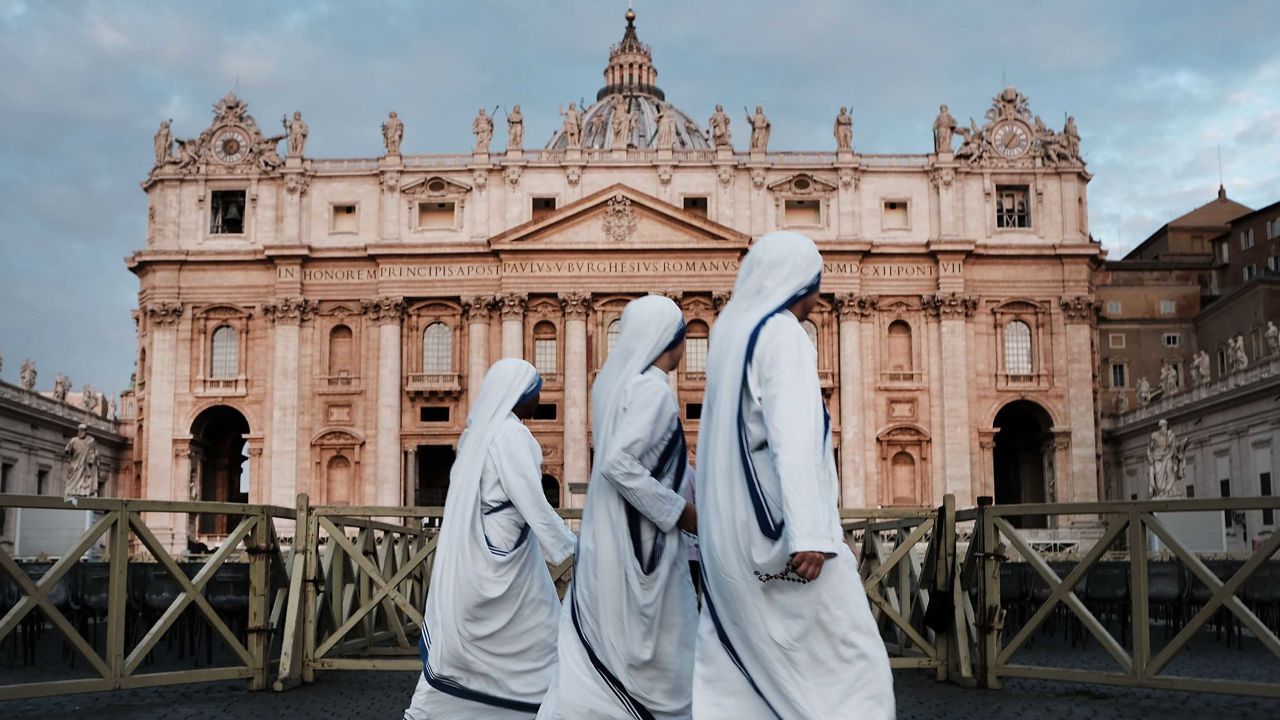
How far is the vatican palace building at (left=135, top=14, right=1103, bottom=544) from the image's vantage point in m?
46.8

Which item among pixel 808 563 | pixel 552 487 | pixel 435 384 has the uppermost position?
pixel 435 384

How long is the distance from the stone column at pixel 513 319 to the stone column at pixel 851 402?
11825 mm

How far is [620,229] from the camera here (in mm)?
47125

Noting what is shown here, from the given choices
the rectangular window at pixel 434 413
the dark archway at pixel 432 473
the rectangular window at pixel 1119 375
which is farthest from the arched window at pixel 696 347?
the rectangular window at pixel 1119 375

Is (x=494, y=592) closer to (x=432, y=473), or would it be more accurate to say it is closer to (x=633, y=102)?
(x=432, y=473)

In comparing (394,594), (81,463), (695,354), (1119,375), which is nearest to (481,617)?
(394,594)

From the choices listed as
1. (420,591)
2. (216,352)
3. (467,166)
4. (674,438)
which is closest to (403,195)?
(467,166)

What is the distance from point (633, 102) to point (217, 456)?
38.4 m

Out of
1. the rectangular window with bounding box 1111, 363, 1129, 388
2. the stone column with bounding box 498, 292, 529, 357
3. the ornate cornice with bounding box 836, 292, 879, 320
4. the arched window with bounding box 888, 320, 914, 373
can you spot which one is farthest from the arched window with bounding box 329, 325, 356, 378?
the rectangular window with bounding box 1111, 363, 1129, 388

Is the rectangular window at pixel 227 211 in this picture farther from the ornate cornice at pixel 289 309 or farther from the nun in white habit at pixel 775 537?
the nun in white habit at pixel 775 537

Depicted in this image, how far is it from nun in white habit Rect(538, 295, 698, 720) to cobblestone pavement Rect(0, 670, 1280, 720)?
3569 mm

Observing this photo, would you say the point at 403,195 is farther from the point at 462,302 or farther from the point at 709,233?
the point at 709,233

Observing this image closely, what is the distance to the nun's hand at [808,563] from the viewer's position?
4578 mm

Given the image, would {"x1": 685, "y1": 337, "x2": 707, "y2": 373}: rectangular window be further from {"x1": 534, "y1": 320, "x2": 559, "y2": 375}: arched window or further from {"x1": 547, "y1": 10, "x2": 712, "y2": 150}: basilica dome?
{"x1": 547, "y1": 10, "x2": 712, "y2": 150}: basilica dome
